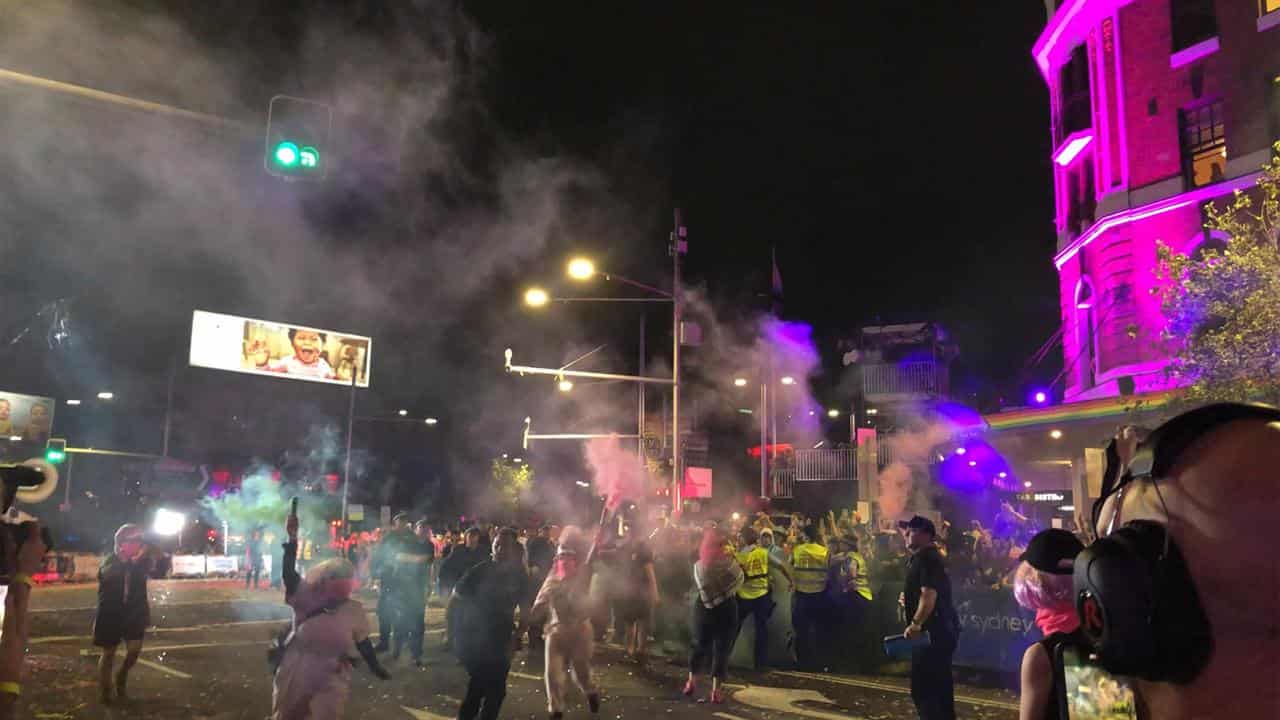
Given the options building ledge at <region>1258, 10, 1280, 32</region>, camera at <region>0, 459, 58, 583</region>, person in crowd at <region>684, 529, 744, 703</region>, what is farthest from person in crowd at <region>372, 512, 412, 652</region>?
building ledge at <region>1258, 10, 1280, 32</region>

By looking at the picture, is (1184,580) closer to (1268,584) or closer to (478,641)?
(1268,584)

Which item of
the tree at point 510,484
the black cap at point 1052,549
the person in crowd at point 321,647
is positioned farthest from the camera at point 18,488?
the tree at point 510,484

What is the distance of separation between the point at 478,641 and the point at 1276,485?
19.4ft

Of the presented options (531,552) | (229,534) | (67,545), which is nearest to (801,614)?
(531,552)

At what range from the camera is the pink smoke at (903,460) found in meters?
23.5

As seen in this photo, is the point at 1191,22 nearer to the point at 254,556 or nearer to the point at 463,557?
the point at 463,557

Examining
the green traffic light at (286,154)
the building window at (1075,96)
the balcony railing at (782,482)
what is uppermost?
the building window at (1075,96)

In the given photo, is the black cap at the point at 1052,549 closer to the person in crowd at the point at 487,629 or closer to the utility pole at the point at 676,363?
the person in crowd at the point at 487,629

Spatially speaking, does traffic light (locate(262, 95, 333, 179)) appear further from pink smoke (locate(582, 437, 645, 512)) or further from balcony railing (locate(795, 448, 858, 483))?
balcony railing (locate(795, 448, 858, 483))

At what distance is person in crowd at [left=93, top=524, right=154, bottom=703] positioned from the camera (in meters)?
8.36

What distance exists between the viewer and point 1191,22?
55.5 ft

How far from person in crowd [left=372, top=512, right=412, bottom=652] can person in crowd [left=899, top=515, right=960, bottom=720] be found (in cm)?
726

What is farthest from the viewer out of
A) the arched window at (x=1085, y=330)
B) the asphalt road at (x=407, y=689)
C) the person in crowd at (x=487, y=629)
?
the arched window at (x=1085, y=330)

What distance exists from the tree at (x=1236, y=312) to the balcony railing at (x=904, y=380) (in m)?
16.1
